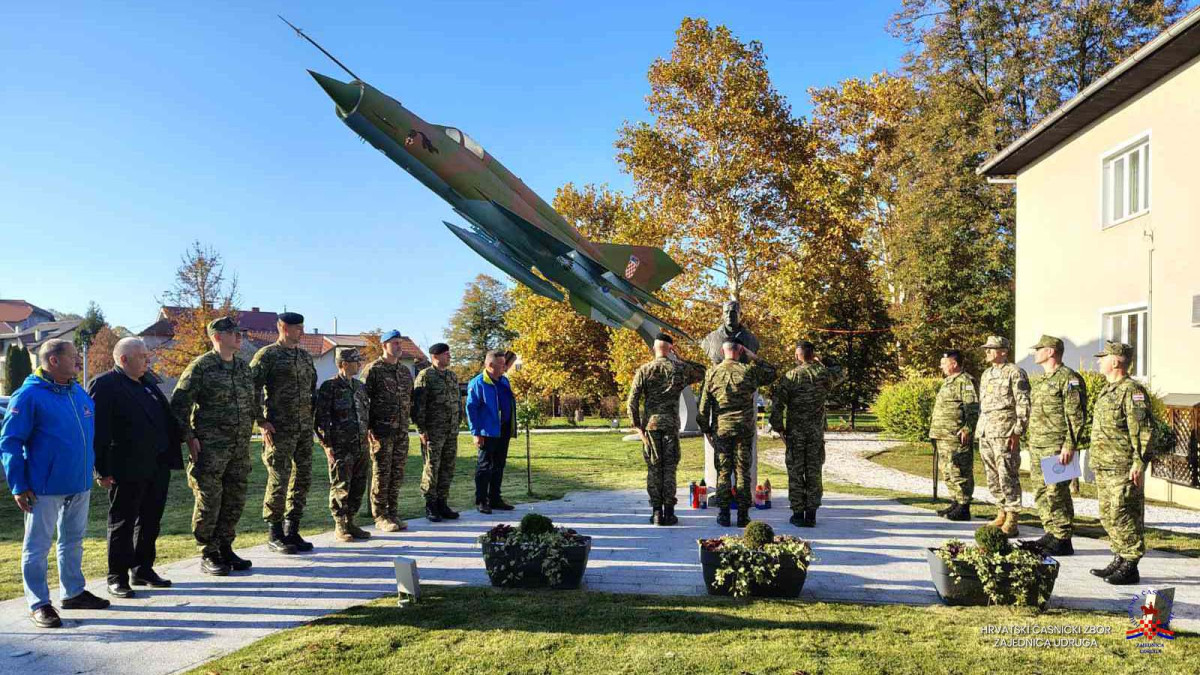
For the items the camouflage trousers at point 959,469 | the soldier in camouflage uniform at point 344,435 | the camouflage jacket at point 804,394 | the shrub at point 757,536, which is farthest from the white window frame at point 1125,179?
the soldier in camouflage uniform at point 344,435

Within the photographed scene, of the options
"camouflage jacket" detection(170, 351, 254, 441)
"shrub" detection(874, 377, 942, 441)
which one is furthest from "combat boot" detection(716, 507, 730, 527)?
"shrub" detection(874, 377, 942, 441)

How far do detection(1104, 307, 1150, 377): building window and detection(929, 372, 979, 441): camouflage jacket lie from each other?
17.5 feet

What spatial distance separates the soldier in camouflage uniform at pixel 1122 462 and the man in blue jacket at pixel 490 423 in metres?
6.57

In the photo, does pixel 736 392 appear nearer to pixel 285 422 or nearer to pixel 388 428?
pixel 388 428

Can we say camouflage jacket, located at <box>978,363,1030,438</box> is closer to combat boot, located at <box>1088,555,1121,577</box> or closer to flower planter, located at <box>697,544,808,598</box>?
combat boot, located at <box>1088,555,1121,577</box>

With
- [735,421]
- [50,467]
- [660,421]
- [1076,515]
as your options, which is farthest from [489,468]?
[1076,515]

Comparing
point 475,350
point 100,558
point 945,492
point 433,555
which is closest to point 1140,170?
point 945,492

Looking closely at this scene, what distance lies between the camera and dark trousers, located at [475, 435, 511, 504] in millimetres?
9656

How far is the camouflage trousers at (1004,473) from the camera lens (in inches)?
308

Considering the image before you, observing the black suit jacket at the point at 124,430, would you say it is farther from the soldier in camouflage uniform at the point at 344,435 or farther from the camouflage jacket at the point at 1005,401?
the camouflage jacket at the point at 1005,401

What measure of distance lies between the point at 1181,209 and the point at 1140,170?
5.67 ft

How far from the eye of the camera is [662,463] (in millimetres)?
8594

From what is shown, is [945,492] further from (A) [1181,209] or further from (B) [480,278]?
(B) [480,278]

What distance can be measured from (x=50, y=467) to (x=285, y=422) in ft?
6.70
